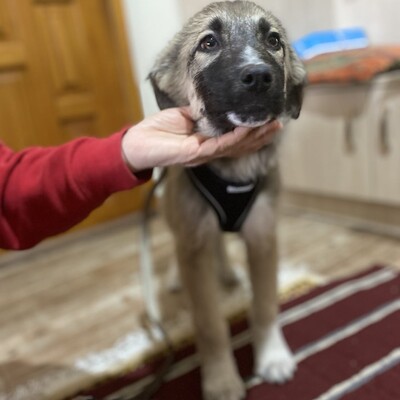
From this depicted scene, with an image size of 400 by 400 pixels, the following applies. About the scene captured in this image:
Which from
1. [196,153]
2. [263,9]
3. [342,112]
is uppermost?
[263,9]

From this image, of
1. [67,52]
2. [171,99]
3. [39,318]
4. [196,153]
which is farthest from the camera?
[67,52]

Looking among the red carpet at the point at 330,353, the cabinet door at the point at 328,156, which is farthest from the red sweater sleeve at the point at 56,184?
the cabinet door at the point at 328,156

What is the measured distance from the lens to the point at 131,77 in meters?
2.32

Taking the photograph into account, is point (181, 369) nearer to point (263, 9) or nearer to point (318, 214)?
point (263, 9)

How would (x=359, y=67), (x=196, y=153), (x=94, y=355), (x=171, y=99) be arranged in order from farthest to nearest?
(x=359, y=67) < (x=94, y=355) < (x=171, y=99) < (x=196, y=153)

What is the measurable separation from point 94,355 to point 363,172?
1.27 meters

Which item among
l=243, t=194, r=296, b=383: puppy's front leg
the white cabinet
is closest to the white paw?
l=243, t=194, r=296, b=383: puppy's front leg

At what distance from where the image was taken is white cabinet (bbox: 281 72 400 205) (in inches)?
66.6

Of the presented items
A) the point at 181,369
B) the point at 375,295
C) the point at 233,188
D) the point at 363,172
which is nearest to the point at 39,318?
the point at 181,369

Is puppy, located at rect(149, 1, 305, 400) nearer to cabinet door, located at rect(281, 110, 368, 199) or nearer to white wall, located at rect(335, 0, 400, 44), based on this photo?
cabinet door, located at rect(281, 110, 368, 199)

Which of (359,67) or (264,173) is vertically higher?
(359,67)

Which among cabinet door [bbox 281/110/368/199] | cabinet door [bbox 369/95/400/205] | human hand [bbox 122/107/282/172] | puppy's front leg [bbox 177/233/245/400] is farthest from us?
cabinet door [bbox 281/110/368/199]

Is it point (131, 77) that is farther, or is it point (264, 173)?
point (131, 77)

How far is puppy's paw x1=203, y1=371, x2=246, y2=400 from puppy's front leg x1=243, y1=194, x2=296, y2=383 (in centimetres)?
8
